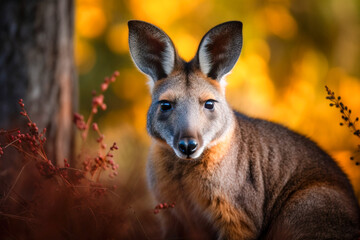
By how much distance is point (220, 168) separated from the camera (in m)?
4.81

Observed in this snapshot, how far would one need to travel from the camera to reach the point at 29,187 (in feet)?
15.6

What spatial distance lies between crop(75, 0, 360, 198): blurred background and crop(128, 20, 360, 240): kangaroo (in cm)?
466

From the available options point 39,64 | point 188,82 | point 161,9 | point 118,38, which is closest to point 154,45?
point 188,82

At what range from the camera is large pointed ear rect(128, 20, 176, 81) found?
16.0ft

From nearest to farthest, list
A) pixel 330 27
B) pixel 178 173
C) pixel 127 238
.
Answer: pixel 127 238 → pixel 178 173 → pixel 330 27

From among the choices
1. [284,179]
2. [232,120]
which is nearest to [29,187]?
[232,120]

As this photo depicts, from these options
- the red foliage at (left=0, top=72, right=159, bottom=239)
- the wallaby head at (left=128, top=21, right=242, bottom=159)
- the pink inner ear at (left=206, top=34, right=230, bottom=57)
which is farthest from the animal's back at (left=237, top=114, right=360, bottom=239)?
the red foliage at (left=0, top=72, right=159, bottom=239)

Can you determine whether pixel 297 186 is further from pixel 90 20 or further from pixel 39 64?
pixel 90 20

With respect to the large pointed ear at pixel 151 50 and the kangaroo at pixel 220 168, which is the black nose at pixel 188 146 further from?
the large pointed ear at pixel 151 50

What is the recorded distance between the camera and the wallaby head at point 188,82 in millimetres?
4590

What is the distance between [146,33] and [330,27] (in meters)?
7.33

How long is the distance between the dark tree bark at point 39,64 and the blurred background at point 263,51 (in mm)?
3606

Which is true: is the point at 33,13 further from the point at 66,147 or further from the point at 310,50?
the point at 310,50

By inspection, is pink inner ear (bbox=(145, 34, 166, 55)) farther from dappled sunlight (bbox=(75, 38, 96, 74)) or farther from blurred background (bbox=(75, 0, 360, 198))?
dappled sunlight (bbox=(75, 38, 96, 74))
